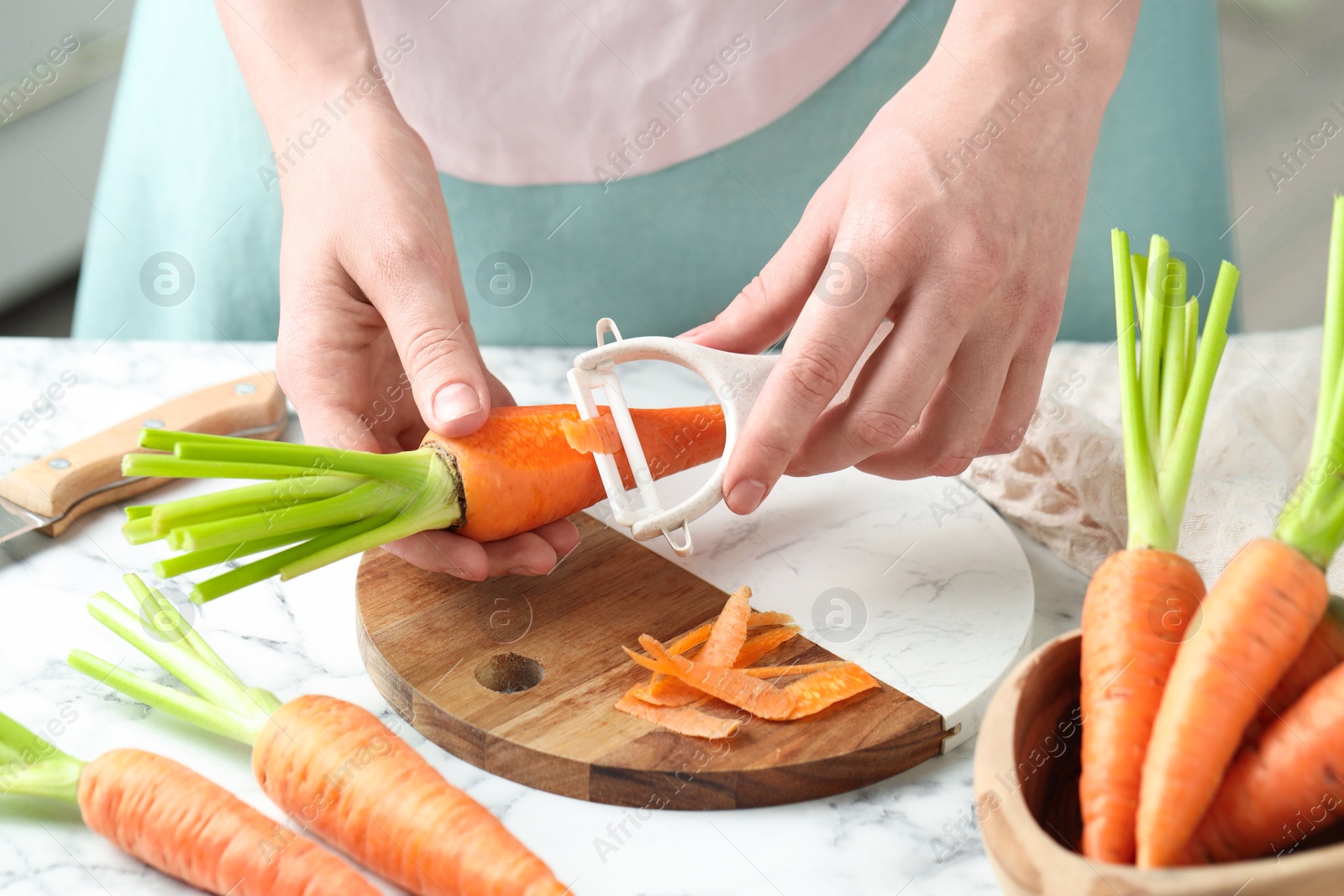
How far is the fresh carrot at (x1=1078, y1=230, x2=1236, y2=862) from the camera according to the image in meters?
0.65

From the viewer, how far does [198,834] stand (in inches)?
32.5

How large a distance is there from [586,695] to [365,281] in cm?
51

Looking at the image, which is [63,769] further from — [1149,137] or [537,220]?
[1149,137]

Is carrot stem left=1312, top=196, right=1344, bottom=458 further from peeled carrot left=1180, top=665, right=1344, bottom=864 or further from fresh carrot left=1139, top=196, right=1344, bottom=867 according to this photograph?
peeled carrot left=1180, top=665, right=1344, bottom=864

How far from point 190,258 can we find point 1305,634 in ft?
6.15

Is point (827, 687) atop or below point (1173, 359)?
below

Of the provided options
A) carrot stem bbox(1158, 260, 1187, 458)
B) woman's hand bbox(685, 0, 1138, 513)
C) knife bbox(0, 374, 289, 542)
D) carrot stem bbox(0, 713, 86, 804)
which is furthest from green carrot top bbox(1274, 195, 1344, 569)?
knife bbox(0, 374, 289, 542)

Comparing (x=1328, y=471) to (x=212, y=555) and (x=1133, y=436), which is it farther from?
(x=212, y=555)

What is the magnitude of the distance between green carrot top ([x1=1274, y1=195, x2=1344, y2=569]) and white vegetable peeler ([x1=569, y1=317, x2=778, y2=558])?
0.50 metres

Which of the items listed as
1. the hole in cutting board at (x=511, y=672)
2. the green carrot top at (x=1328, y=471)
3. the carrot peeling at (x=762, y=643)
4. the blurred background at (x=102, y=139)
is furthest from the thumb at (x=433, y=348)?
the blurred background at (x=102, y=139)

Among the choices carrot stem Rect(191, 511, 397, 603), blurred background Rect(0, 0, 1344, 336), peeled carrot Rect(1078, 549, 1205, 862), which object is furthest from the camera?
blurred background Rect(0, 0, 1344, 336)

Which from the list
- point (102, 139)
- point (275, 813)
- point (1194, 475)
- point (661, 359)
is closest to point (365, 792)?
point (275, 813)

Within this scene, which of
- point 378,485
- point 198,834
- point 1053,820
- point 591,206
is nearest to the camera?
point 1053,820

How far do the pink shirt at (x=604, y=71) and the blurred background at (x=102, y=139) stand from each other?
1866 mm
